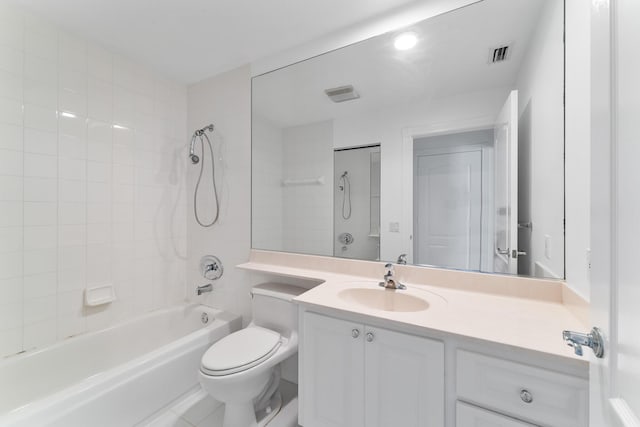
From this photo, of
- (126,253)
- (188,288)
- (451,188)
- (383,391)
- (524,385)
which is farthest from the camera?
(188,288)

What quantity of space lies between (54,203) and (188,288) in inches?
45.9

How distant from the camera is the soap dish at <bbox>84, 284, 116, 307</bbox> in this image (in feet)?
5.71

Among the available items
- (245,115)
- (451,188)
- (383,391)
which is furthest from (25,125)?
(451,188)

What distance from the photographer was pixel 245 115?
82.2 inches

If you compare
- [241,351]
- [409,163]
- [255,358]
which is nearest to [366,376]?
[255,358]

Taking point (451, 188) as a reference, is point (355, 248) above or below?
below

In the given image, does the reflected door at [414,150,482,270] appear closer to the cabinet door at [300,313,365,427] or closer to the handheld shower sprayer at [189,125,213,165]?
the cabinet door at [300,313,365,427]

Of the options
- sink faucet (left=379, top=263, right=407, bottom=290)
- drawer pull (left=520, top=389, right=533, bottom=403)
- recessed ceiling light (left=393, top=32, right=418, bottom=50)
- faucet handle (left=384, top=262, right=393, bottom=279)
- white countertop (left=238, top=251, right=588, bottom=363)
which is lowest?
drawer pull (left=520, top=389, right=533, bottom=403)

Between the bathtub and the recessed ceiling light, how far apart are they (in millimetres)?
2219

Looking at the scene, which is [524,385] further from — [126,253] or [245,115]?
[126,253]

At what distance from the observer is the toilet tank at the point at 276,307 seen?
163 centimetres

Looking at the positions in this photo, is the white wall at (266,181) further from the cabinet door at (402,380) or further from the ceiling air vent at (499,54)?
the ceiling air vent at (499,54)

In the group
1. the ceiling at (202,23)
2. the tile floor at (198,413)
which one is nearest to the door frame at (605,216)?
the ceiling at (202,23)

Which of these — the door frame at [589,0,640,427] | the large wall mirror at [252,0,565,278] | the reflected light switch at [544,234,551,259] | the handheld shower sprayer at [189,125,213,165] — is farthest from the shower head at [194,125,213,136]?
the reflected light switch at [544,234,551,259]
